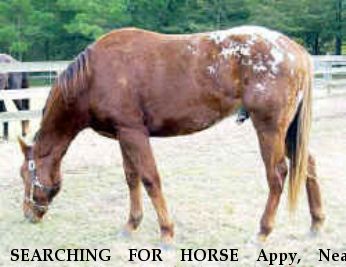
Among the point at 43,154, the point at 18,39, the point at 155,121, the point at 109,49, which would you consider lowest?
the point at 18,39

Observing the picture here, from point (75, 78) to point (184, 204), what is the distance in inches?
67.7

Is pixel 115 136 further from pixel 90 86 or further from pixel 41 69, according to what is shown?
pixel 41 69

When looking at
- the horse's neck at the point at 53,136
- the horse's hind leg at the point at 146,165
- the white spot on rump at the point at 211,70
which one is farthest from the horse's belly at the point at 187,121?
the horse's neck at the point at 53,136

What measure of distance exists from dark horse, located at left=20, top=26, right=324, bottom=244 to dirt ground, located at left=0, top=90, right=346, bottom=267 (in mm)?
334

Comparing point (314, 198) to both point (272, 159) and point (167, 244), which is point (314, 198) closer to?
point (272, 159)

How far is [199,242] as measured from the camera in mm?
4363

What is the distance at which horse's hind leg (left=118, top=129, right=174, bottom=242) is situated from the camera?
425 cm

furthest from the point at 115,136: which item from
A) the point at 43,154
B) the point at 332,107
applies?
the point at 332,107

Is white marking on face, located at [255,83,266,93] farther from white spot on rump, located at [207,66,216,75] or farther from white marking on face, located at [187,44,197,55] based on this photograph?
white marking on face, located at [187,44,197,55]

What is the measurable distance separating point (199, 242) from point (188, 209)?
3.03ft

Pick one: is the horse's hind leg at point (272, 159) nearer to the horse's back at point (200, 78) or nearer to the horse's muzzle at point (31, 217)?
the horse's back at point (200, 78)

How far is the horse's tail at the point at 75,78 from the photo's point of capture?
4.37 meters

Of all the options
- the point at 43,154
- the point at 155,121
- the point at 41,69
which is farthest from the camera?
the point at 41,69

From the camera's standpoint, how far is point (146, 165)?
4.28 meters
